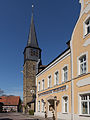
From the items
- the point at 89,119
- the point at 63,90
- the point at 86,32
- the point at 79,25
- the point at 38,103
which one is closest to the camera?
the point at 89,119

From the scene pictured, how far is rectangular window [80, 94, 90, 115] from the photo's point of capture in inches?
446

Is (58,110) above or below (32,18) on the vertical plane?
below

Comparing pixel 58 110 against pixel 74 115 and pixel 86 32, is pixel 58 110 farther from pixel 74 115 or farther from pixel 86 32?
pixel 86 32

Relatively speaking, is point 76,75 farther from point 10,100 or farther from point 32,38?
point 10,100

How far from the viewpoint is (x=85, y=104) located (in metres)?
11.8

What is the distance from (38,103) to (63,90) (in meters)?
10.3

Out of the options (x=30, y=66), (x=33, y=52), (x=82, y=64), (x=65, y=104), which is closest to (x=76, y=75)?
(x=82, y=64)

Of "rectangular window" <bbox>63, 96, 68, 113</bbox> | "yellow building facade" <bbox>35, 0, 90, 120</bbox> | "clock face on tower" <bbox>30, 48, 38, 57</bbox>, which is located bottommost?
"rectangular window" <bbox>63, 96, 68, 113</bbox>

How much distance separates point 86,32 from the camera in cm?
1259

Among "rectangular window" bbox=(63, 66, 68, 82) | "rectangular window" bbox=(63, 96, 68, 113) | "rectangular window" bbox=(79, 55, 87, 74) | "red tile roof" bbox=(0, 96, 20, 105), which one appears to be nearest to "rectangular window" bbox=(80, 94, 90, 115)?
"rectangular window" bbox=(79, 55, 87, 74)

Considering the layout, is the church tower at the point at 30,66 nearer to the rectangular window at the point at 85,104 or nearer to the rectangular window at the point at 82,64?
the rectangular window at the point at 82,64

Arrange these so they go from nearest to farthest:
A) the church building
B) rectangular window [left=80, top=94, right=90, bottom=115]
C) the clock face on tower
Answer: rectangular window [left=80, top=94, right=90, bottom=115] < the church building < the clock face on tower

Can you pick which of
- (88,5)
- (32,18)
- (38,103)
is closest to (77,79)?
(88,5)

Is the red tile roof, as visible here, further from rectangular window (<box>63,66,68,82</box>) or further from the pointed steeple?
rectangular window (<box>63,66,68,82</box>)
